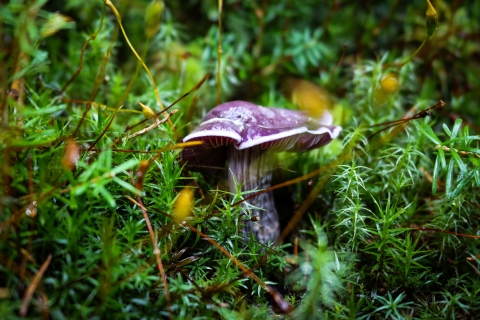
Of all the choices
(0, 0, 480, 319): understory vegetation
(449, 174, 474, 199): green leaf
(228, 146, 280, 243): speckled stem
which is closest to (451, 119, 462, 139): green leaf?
(0, 0, 480, 319): understory vegetation

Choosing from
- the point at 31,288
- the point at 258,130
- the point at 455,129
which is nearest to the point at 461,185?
the point at 455,129

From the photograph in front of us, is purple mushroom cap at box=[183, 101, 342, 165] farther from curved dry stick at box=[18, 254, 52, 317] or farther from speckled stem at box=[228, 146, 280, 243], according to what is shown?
curved dry stick at box=[18, 254, 52, 317]

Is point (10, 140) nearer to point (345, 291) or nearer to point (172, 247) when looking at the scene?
point (172, 247)

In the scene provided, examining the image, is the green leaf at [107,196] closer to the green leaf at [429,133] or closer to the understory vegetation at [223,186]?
the understory vegetation at [223,186]

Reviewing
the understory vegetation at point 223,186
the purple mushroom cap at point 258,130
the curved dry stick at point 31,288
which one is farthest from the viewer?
the purple mushroom cap at point 258,130

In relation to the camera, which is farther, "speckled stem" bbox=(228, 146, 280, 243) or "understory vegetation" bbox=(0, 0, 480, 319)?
"speckled stem" bbox=(228, 146, 280, 243)

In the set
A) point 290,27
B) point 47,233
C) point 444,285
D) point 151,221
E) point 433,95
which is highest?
point 290,27

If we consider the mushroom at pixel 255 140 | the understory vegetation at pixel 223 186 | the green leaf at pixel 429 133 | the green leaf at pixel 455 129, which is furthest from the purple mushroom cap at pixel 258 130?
the green leaf at pixel 455 129

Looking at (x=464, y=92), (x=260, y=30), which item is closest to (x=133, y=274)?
(x=260, y=30)
